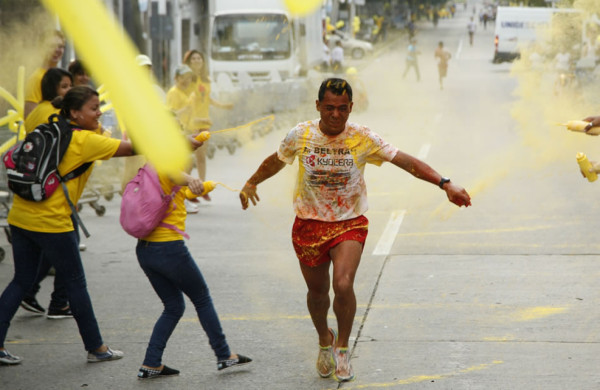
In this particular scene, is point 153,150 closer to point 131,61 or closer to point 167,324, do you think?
point 131,61

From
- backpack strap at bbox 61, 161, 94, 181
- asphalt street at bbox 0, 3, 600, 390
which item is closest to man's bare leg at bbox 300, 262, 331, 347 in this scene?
asphalt street at bbox 0, 3, 600, 390

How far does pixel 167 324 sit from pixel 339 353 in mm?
997

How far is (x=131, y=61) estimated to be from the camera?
4863 millimetres

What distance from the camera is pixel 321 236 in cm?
556

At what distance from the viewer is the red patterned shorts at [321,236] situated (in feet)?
18.2

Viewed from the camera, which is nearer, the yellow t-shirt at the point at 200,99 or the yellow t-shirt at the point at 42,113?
the yellow t-shirt at the point at 42,113

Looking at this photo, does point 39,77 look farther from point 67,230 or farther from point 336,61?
point 336,61

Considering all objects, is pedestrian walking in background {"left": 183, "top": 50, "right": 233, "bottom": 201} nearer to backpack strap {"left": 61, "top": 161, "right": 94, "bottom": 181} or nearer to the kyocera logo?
backpack strap {"left": 61, "top": 161, "right": 94, "bottom": 181}

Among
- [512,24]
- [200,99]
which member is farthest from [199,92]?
[512,24]

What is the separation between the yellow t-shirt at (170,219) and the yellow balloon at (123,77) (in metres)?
0.11

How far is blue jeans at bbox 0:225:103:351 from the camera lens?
5.89 meters

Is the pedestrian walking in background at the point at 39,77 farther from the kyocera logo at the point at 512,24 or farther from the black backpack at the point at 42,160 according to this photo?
the kyocera logo at the point at 512,24

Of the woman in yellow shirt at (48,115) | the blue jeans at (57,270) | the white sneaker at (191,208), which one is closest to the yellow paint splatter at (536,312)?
the blue jeans at (57,270)

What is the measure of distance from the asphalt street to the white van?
7231 millimetres
